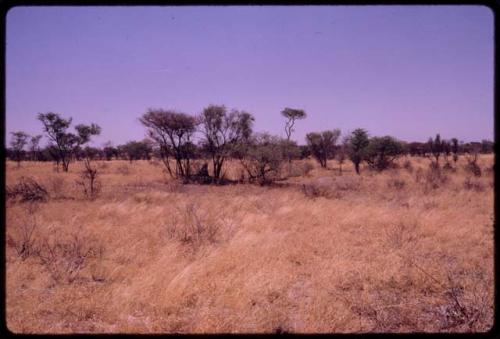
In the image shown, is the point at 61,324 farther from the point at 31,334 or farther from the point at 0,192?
the point at 0,192

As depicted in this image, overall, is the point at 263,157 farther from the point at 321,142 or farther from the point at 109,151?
the point at 109,151

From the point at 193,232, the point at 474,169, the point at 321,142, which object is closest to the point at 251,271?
the point at 193,232

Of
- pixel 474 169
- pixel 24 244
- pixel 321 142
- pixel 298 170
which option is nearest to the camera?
pixel 24 244

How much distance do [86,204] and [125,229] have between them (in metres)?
3.92

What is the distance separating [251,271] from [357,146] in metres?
25.4

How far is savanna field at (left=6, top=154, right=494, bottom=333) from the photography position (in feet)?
13.6

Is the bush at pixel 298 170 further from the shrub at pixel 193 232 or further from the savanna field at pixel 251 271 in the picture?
the shrub at pixel 193 232

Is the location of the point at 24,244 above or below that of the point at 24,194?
below

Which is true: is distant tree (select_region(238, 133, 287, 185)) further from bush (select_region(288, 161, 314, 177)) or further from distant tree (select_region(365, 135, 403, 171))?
distant tree (select_region(365, 135, 403, 171))

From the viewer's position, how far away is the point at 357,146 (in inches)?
1147

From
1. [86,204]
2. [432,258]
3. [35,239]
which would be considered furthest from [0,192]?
[86,204]

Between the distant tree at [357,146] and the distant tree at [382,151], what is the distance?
0.52m

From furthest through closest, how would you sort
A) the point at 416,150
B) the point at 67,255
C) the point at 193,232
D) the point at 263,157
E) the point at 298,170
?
Answer: the point at 416,150, the point at 298,170, the point at 263,157, the point at 193,232, the point at 67,255

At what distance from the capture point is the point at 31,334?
12.5 ft
